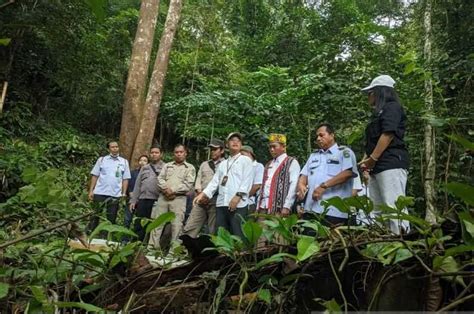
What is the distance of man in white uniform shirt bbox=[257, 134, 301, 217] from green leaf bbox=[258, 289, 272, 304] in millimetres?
2767

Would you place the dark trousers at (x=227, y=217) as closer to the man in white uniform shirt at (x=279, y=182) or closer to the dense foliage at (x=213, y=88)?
the man in white uniform shirt at (x=279, y=182)

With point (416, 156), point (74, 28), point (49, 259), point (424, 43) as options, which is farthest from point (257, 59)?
point (49, 259)

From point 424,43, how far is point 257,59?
8.02 metres

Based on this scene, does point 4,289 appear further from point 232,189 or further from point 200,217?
point 200,217

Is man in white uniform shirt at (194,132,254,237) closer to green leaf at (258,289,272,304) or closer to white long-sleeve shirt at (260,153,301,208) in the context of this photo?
white long-sleeve shirt at (260,153,301,208)

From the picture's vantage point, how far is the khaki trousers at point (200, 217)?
5108 mm

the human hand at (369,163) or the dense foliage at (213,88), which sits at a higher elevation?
the dense foliage at (213,88)

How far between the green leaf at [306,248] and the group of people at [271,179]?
0.87ft

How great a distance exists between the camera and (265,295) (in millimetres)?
1465

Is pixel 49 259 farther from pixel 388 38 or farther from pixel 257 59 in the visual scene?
pixel 257 59

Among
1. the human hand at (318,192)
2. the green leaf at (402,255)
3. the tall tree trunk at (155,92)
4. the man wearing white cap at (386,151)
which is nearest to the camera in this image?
the green leaf at (402,255)

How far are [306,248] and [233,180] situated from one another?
10.9 feet

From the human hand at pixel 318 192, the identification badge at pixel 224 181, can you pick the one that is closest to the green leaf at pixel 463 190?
the human hand at pixel 318 192

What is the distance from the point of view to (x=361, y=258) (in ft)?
4.83
